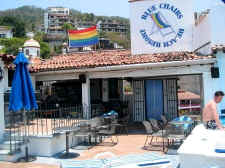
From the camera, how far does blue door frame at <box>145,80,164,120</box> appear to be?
15.4 m

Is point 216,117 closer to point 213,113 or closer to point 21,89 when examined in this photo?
point 213,113

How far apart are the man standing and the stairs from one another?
562 centimetres

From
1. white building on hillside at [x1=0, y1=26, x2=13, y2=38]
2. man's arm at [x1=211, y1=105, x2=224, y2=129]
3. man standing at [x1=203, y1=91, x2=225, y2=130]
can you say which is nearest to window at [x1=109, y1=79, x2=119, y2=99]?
man standing at [x1=203, y1=91, x2=225, y2=130]

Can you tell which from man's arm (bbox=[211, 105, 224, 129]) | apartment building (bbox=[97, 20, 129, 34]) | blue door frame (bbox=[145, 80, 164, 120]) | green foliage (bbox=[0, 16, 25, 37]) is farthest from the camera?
apartment building (bbox=[97, 20, 129, 34])

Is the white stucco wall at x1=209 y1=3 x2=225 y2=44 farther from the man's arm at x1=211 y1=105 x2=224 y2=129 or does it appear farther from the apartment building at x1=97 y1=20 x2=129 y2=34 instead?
the apartment building at x1=97 y1=20 x2=129 y2=34

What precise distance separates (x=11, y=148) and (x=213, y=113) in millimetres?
6073

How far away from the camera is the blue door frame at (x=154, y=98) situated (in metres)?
15.4

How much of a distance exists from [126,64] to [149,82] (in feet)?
12.8

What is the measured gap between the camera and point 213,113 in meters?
6.33

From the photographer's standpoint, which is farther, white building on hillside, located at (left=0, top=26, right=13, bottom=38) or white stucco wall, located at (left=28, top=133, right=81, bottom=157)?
white building on hillside, located at (left=0, top=26, right=13, bottom=38)

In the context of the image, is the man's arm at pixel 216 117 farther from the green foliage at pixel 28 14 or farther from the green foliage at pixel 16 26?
the green foliage at pixel 28 14

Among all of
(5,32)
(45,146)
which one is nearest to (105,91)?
(45,146)

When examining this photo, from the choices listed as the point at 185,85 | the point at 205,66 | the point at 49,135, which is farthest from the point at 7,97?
the point at 185,85

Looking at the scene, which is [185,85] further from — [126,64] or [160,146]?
Answer: [160,146]
